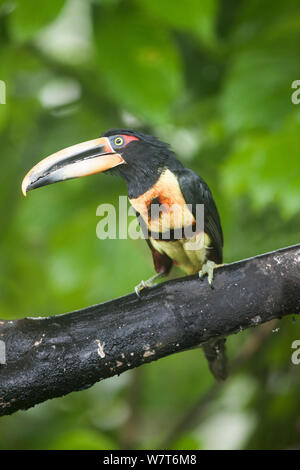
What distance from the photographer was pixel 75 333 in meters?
1.04

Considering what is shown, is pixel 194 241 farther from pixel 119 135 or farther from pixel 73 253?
pixel 73 253

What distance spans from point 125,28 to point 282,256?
2.39ft

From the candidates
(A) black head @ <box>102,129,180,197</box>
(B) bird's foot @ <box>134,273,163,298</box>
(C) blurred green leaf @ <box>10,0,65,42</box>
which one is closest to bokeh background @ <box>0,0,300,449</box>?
(C) blurred green leaf @ <box>10,0,65,42</box>

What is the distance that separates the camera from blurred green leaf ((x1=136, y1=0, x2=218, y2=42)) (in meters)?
1.28

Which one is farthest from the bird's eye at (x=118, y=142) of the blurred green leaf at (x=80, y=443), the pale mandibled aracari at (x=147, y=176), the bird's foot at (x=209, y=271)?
the blurred green leaf at (x=80, y=443)

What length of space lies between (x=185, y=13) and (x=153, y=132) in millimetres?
353

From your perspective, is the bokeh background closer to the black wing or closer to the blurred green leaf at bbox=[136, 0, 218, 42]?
the blurred green leaf at bbox=[136, 0, 218, 42]

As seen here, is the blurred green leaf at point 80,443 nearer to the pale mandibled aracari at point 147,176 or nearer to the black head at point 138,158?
the pale mandibled aracari at point 147,176

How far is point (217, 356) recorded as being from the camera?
3.81 feet

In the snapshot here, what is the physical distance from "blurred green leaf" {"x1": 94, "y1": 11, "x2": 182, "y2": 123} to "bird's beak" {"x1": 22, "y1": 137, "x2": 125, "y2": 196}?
43 cm

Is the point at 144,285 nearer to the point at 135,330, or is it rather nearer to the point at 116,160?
the point at 135,330

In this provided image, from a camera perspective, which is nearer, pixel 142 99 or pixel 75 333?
pixel 75 333

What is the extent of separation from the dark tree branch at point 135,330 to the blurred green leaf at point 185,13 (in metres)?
0.57
